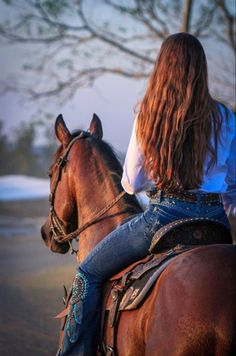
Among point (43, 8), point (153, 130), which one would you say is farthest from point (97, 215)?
point (43, 8)

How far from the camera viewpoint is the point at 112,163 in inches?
161

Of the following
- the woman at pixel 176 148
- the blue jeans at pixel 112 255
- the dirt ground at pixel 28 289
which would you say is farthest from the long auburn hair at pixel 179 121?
the dirt ground at pixel 28 289

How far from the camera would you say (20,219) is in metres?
14.7

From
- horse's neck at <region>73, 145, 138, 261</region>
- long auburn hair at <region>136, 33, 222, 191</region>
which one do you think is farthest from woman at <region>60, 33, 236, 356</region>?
horse's neck at <region>73, 145, 138, 261</region>

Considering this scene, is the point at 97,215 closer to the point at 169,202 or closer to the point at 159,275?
the point at 169,202

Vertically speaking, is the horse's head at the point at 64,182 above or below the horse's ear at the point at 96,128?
below

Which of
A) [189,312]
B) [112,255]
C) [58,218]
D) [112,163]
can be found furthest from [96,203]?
[189,312]

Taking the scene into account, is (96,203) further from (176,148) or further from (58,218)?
(176,148)

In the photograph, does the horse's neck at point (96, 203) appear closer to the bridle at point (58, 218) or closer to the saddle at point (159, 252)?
the bridle at point (58, 218)

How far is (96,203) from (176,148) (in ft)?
3.33

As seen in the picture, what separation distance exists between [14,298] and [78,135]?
4.11 m

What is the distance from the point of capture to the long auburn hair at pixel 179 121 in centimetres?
320

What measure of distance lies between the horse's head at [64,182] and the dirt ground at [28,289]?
A: 6.20 ft

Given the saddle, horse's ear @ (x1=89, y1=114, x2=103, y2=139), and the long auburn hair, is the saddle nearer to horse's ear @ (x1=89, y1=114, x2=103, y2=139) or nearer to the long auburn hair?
the long auburn hair
